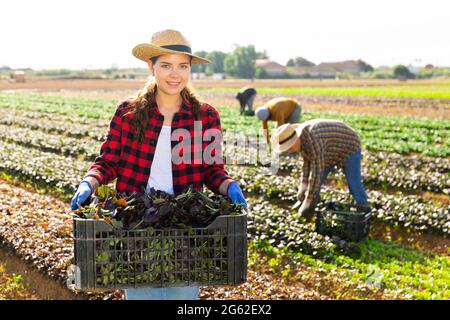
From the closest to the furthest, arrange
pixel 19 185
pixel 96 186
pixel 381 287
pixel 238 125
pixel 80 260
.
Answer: pixel 80 260 → pixel 96 186 → pixel 381 287 → pixel 19 185 → pixel 238 125

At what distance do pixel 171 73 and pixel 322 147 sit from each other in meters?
3.54

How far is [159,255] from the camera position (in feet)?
8.26

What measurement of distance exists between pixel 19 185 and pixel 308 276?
6.22 m

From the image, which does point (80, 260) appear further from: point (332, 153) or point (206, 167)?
point (332, 153)

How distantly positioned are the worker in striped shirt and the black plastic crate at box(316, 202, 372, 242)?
0.65ft

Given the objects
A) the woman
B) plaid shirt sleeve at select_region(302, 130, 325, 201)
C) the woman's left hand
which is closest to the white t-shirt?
the woman

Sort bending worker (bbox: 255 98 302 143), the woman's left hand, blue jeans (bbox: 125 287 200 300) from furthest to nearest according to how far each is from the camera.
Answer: bending worker (bbox: 255 98 302 143)
the woman's left hand
blue jeans (bbox: 125 287 200 300)

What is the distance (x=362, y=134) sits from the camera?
15.1 meters

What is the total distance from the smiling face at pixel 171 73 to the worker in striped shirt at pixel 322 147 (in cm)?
341

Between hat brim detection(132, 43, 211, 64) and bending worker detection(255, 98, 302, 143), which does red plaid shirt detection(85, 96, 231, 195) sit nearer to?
hat brim detection(132, 43, 211, 64)

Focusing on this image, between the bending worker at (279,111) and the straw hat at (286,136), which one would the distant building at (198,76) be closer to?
the bending worker at (279,111)

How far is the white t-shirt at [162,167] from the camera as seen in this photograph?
2.97 meters

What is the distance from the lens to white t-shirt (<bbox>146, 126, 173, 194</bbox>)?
117 inches

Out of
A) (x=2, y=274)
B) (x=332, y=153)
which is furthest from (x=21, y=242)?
(x=332, y=153)
